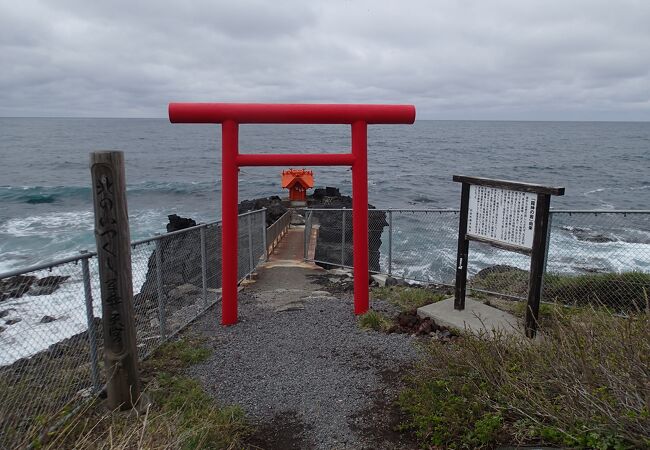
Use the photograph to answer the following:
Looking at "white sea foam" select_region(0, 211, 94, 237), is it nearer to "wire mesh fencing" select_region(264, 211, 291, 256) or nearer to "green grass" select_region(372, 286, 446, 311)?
"wire mesh fencing" select_region(264, 211, 291, 256)

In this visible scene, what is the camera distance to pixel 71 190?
136ft

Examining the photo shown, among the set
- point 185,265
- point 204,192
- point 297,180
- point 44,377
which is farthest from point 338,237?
point 204,192

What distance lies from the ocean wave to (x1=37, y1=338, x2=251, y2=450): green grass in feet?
120

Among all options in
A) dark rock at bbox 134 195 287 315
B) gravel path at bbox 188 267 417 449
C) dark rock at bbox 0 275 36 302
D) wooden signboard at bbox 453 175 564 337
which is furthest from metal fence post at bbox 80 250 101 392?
wooden signboard at bbox 453 175 564 337

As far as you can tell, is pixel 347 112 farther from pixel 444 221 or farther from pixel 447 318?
pixel 444 221

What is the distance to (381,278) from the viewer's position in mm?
10945

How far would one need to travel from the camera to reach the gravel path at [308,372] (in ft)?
14.1

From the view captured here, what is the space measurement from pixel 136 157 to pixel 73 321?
66.5 meters

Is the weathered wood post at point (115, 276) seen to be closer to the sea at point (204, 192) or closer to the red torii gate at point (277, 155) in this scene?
Answer: the red torii gate at point (277, 155)

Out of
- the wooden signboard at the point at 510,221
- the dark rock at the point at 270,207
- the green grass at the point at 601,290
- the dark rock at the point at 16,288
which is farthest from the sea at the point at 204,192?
the green grass at the point at 601,290

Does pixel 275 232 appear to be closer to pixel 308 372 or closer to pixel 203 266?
pixel 203 266

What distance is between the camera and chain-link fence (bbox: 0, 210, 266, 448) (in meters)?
4.48

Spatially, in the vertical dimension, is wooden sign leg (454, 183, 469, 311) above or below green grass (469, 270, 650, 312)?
above

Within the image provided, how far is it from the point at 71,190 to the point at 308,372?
41.9m
